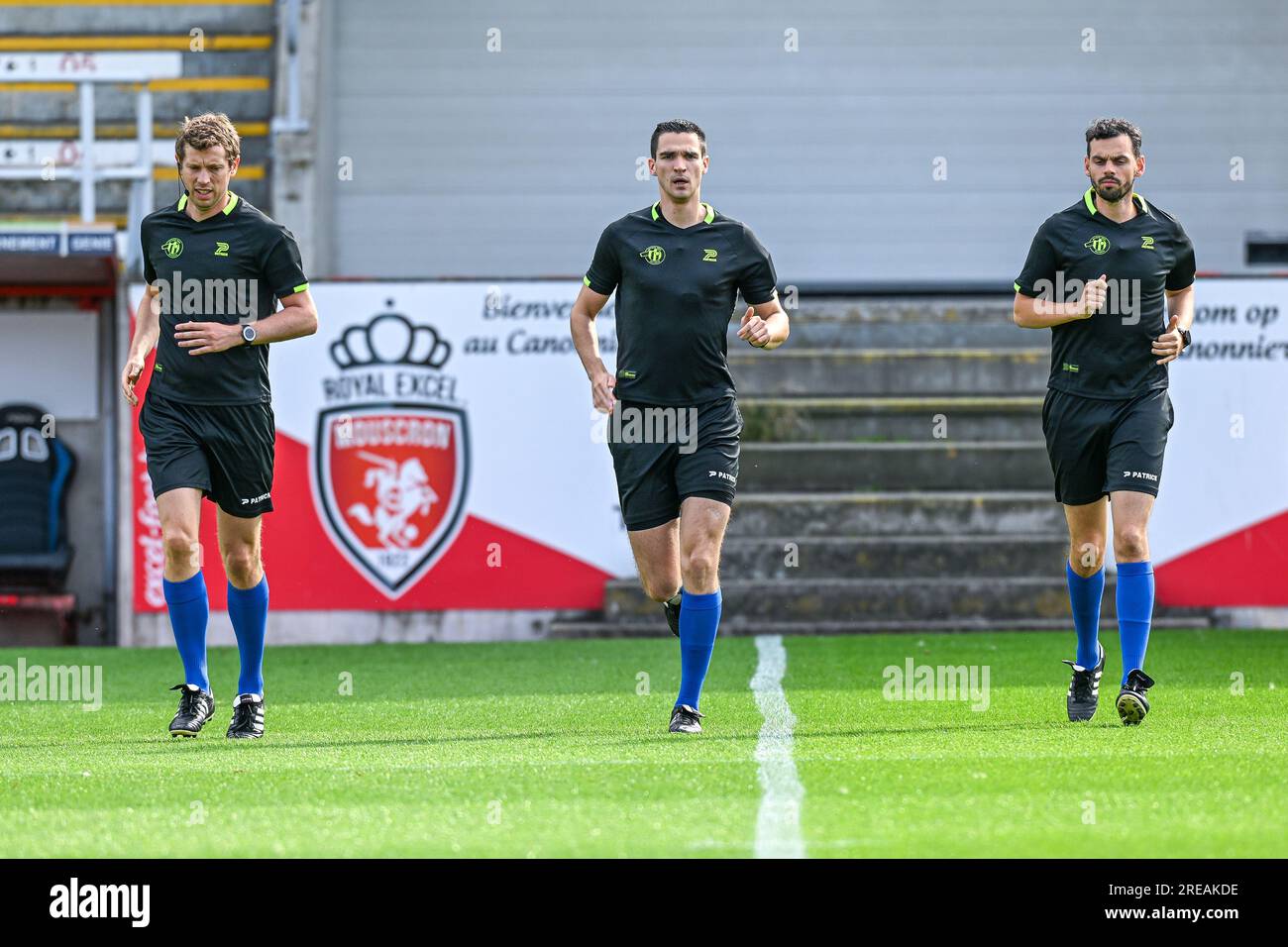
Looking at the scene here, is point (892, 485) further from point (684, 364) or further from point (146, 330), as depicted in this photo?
point (146, 330)

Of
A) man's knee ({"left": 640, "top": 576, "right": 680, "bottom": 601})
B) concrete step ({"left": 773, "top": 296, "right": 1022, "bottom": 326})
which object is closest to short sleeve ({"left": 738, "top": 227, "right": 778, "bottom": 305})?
man's knee ({"left": 640, "top": 576, "right": 680, "bottom": 601})

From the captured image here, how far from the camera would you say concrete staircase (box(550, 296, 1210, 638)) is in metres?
13.2

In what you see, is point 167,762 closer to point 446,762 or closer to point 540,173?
point 446,762

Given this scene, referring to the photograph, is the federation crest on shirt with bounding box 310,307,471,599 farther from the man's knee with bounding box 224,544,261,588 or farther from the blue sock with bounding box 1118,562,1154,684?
the blue sock with bounding box 1118,562,1154,684

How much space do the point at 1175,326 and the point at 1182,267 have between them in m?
0.26

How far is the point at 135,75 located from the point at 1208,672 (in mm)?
9248

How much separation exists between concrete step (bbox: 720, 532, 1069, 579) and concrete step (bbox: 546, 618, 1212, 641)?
1.53 feet

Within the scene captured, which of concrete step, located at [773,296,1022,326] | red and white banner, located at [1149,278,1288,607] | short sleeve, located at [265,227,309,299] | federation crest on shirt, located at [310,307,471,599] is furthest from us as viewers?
concrete step, located at [773,296,1022,326]

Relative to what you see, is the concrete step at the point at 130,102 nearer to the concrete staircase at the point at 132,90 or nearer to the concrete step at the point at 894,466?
the concrete staircase at the point at 132,90

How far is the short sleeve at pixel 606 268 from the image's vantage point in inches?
292

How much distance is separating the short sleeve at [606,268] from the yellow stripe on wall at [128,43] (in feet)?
35.0

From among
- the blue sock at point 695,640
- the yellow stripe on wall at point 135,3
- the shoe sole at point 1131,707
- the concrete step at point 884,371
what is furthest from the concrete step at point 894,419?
the shoe sole at point 1131,707
